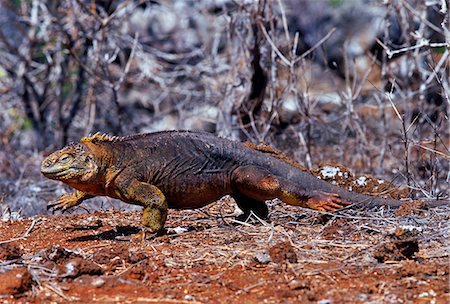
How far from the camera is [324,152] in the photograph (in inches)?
495

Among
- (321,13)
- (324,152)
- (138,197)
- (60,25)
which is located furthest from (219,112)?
(321,13)

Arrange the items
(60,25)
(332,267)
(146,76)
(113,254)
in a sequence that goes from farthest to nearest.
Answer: (146,76)
(60,25)
(113,254)
(332,267)

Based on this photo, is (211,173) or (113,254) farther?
(211,173)

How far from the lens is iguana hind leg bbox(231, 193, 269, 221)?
7516 mm

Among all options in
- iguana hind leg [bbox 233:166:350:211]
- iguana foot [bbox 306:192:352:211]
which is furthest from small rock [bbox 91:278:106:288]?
iguana foot [bbox 306:192:352:211]

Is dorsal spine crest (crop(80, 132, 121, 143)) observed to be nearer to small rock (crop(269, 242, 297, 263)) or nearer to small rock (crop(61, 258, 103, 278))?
small rock (crop(61, 258, 103, 278))

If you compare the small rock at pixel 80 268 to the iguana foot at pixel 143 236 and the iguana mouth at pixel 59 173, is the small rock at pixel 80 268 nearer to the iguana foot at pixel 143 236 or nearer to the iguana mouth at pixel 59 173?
the iguana foot at pixel 143 236

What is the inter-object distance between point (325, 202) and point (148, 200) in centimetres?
171

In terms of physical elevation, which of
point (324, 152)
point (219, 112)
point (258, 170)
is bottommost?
point (324, 152)

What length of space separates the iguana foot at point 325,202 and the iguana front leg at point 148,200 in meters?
1.43

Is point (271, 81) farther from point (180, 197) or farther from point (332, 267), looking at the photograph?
point (332, 267)

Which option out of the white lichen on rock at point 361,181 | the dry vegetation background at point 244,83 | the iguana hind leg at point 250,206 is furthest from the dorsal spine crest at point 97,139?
the white lichen on rock at point 361,181

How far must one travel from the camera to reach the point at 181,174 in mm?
7230

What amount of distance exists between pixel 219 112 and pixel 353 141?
7.60ft
